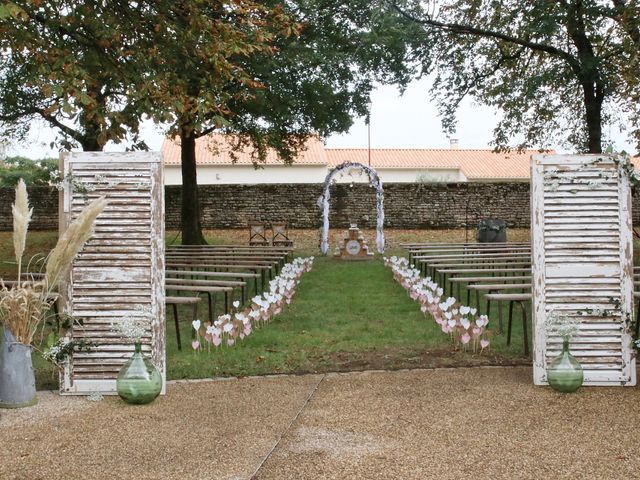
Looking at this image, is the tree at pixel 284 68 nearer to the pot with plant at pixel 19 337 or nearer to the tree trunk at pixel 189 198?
the tree trunk at pixel 189 198

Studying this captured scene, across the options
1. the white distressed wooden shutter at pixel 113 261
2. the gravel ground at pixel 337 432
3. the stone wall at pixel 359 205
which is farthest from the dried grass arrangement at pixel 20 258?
the stone wall at pixel 359 205

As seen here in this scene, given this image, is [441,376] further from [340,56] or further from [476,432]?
[340,56]

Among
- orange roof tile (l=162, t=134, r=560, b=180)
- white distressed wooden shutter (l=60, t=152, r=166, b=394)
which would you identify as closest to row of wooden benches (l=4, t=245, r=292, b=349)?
white distressed wooden shutter (l=60, t=152, r=166, b=394)

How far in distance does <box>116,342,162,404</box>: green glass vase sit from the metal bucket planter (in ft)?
2.11

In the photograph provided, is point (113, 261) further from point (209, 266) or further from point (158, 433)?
point (209, 266)

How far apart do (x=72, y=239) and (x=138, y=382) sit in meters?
1.16

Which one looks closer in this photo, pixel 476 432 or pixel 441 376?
pixel 476 432

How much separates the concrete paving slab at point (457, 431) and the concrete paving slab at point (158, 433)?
20cm

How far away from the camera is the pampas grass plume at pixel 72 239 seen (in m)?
4.58

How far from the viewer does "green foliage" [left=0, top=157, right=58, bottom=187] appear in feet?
102

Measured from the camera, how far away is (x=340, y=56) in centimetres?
1395

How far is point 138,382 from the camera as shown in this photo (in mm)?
5074

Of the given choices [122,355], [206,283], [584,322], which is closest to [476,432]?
[584,322]

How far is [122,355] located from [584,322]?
365 cm
